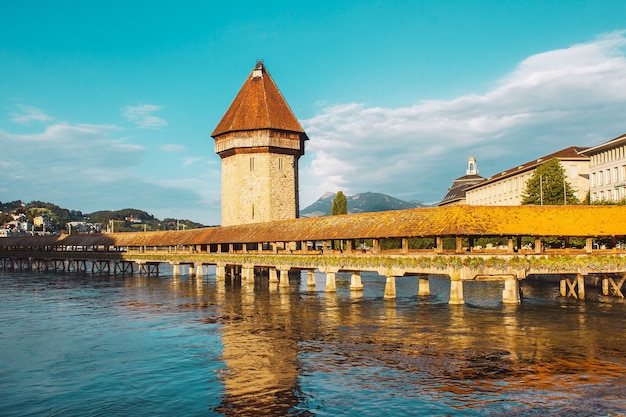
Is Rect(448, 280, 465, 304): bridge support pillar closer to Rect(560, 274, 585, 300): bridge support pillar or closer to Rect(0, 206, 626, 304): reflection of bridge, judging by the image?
Rect(0, 206, 626, 304): reflection of bridge

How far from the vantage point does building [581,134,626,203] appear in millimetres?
58688

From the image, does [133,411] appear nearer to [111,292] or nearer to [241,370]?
[241,370]

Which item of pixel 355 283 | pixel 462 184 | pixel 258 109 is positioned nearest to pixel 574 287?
pixel 355 283

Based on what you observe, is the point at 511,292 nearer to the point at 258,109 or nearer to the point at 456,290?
the point at 456,290

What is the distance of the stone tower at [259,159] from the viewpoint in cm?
5988

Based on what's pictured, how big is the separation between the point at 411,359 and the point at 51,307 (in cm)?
2463

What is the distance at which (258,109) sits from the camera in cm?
6138

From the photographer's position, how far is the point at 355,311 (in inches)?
1153

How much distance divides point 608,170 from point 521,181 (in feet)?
64.2

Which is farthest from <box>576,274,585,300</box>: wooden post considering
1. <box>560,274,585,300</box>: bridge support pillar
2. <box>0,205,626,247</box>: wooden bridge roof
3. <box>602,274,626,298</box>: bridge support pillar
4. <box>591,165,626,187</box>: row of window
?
<box>591,165,626,187</box>: row of window

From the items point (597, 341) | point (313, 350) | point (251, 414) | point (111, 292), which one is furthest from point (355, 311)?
point (111, 292)

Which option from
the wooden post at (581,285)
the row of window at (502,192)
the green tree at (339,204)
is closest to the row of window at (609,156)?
the row of window at (502,192)

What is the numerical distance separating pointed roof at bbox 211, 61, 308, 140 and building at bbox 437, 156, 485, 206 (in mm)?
58791

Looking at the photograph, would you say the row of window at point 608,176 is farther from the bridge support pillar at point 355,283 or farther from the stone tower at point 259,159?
the bridge support pillar at point 355,283
